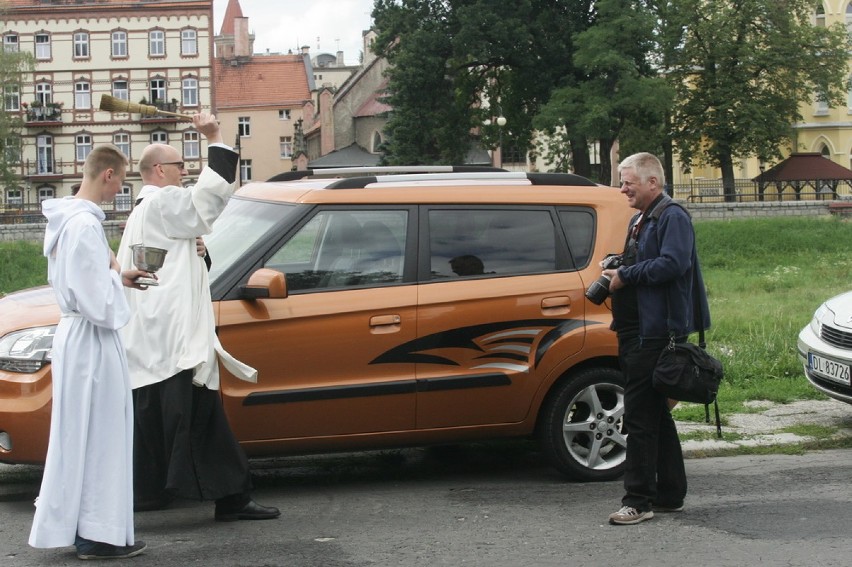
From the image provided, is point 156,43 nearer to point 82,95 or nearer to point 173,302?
point 82,95

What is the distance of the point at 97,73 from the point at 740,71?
46.7 m

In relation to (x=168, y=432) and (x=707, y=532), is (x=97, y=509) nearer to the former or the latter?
(x=168, y=432)

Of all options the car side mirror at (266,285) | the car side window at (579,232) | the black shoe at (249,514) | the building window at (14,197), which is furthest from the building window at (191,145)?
the black shoe at (249,514)

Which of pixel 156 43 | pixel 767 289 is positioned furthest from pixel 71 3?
pixel 767 289

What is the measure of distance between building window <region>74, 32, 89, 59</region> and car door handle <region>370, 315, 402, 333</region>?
83.5 meters

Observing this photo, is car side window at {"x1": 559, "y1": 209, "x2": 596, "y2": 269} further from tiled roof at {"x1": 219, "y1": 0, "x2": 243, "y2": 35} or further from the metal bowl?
tiled roof at {"x1": 219, "y1": 0, "x2": 243, "y2": 35}

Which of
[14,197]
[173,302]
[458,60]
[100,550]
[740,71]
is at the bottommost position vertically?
[100,550]

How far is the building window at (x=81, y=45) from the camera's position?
85.7 meters

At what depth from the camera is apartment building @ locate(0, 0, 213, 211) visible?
84.2m

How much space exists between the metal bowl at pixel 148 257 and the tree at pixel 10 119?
71.7 m

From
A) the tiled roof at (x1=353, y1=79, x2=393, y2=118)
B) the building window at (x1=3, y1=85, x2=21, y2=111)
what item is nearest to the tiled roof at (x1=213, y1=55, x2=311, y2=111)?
the tiled roof at (x1=353, y1=79, x2=393, y2=118)

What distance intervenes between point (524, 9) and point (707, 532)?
4576cm

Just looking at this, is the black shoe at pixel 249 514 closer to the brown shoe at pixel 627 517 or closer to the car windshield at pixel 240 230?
the car windshield at pixel 240 230

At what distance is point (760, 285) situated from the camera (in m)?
28.8
